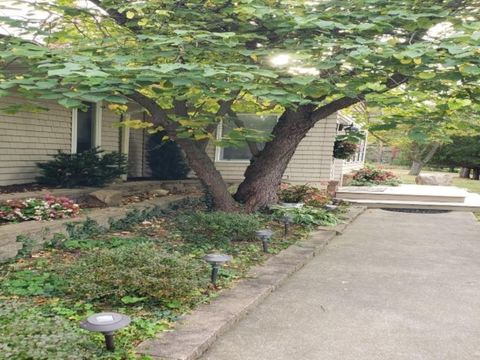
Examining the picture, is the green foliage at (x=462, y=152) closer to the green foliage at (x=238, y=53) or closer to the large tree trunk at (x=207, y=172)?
the green foliage at (x=238, y=53)

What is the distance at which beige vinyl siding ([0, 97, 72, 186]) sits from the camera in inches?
319

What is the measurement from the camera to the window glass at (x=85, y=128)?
32.6 ft

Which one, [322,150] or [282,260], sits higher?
[322,150]

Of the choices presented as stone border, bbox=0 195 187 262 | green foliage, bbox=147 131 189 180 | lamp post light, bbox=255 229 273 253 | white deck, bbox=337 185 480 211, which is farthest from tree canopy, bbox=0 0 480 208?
white deck, bbox=337 185 480 211

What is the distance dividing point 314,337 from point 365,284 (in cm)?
176

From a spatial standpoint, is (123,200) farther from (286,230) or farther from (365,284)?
(365,284)

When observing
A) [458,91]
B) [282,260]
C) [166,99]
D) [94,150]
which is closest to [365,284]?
[282,260]

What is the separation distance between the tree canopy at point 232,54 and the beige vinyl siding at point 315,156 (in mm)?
5196

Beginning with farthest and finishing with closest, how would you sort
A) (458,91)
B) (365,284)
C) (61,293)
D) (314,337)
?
1. (458,91)
2. (365,284)
3. (61,293)
4. (314,337)

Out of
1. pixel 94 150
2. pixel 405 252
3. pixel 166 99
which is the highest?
pixel 166 99

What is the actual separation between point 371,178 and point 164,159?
375 inches

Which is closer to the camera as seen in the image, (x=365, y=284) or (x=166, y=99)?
(x=365, y=284)

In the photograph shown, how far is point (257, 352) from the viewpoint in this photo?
3084 millimetres

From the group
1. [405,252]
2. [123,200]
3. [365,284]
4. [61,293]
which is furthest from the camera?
[123,200]
